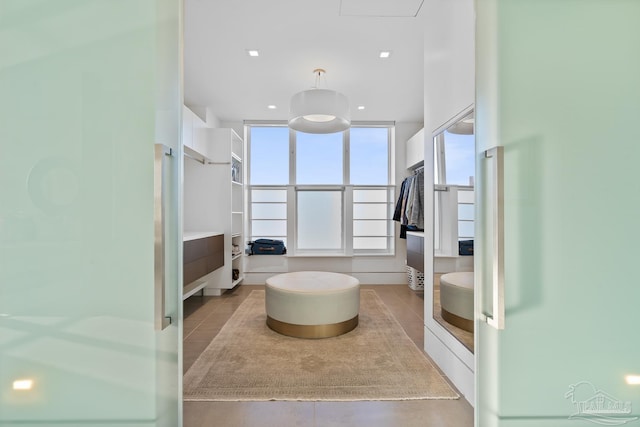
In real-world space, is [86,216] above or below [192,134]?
below

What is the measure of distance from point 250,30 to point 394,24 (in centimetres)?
125

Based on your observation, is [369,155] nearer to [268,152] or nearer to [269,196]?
[268,152]

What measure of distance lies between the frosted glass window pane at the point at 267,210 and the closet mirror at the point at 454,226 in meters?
3.19

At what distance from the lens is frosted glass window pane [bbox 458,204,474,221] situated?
1705 millimetres

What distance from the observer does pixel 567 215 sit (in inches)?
45.9

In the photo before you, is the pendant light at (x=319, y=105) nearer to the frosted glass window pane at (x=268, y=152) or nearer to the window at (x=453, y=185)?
the window at (x=453, y=185)

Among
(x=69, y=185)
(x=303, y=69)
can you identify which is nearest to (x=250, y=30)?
(x=303, y=69)

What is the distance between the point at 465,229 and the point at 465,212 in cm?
11

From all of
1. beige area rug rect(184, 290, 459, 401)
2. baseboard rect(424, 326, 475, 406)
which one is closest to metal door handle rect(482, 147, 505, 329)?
baseboard rect(424, 326, 475, 406)

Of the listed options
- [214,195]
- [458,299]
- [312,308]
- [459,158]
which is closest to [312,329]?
[312,308]

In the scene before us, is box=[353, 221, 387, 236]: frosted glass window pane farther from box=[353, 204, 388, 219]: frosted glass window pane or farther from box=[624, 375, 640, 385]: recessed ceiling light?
box=[624, 375, 640, 385]: recessed ceiling light

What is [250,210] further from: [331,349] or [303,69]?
[331,349]

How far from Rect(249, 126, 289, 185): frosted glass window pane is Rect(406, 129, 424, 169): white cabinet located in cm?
201

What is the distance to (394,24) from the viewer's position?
8.15 ft
